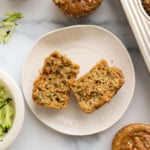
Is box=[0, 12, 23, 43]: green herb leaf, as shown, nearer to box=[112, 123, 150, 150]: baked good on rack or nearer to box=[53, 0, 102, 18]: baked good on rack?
box=[53, 0, 102, 18]: baked good on rack

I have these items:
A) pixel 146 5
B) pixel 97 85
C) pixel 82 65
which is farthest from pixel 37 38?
pixel 146 5

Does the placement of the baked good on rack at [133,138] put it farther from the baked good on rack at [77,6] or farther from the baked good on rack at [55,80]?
the baked good on rack at [77,6]

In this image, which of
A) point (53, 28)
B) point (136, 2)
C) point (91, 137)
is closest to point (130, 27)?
A: point (136, 2)

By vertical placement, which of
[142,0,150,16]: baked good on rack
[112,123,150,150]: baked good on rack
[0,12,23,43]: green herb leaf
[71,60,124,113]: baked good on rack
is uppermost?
[0,12,23,43]: green herb leaf

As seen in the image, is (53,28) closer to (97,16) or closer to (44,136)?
(97,16)

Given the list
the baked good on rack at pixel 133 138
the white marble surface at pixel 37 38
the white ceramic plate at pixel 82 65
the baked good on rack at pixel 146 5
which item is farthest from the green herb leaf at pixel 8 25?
the baked good on rack at pixel 133 138

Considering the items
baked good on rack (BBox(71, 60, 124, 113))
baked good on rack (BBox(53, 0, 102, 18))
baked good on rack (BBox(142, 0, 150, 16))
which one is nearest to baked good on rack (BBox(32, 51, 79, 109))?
baked good on rack (BBox(71, 60, 124, 113))
